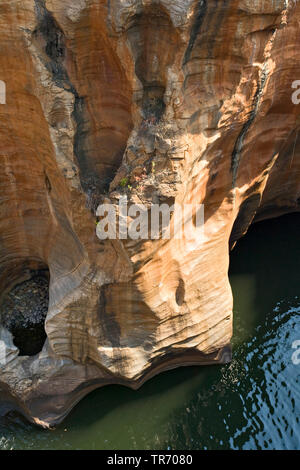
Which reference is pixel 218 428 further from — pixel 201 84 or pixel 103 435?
pixel 201 84

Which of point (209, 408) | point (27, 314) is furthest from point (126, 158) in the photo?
point (209, 408)

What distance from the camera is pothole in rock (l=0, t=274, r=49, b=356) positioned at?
967cm

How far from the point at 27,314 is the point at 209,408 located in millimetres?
4699

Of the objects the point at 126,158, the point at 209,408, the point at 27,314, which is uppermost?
the point at 126,158

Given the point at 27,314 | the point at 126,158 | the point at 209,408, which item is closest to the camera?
the point at 126,158

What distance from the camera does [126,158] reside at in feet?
25.1

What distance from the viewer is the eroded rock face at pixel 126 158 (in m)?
7.28

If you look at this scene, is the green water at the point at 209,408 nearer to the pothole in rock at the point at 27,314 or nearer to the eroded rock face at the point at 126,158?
the eroded rock face at the point at 126,158

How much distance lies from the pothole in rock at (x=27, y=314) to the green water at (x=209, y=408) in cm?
167

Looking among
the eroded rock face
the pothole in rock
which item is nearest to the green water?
the eroded rock face

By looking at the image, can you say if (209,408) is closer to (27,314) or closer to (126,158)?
(27,314)

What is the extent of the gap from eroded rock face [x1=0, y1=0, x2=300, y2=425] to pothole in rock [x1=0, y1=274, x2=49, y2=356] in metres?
0.34

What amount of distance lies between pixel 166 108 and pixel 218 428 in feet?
21.5
